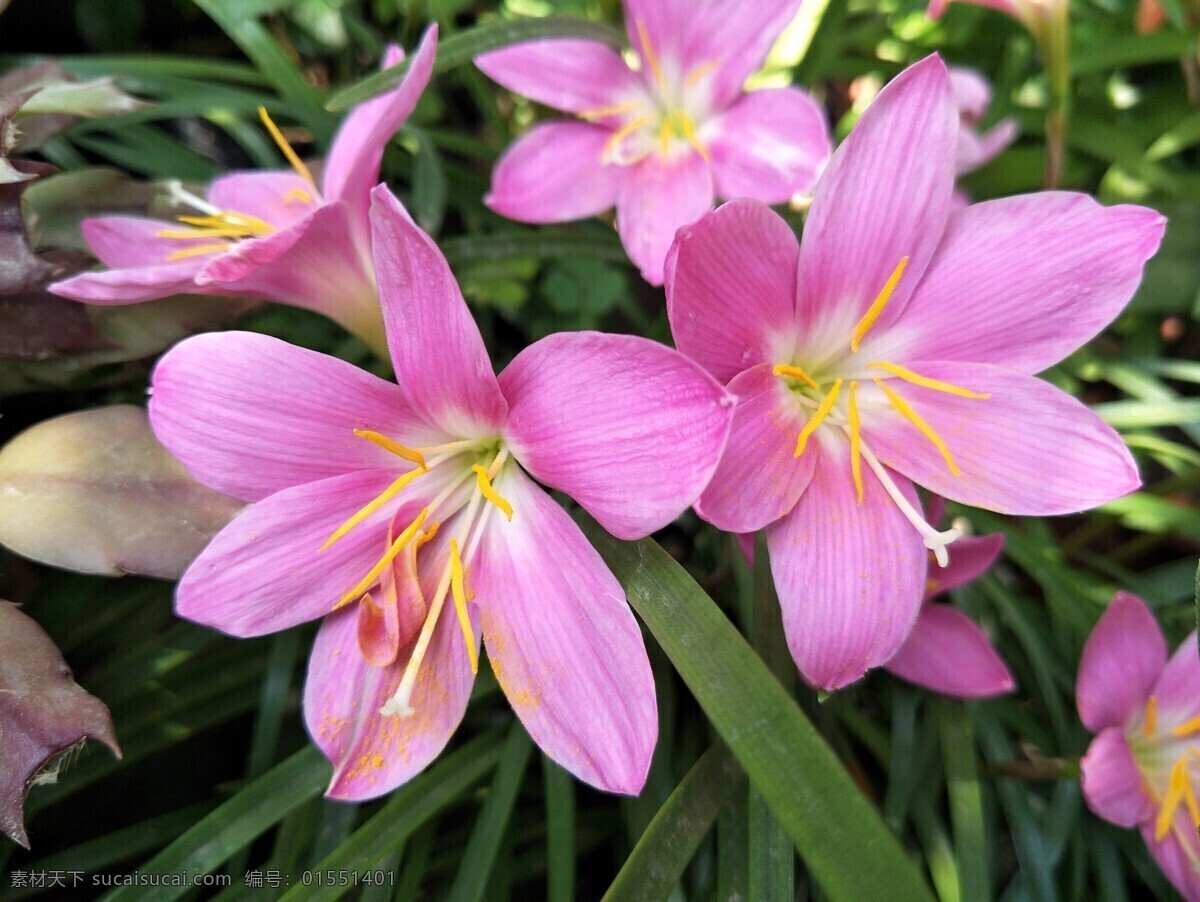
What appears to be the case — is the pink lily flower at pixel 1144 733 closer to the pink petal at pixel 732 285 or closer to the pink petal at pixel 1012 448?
the pink petal at pixel 1012 448

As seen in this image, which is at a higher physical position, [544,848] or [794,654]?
[794,654]

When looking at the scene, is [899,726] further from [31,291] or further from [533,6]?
[533,6]

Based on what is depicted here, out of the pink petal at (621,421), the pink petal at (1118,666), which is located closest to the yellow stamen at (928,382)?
the pink petal at (621,421)

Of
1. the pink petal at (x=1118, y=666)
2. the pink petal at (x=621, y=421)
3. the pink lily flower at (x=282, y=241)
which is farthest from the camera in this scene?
the pink petal at (x=1118, y=666)

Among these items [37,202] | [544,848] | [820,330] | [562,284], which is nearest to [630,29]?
[562,284]

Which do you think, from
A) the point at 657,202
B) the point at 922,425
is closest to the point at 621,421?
the point at 922,425

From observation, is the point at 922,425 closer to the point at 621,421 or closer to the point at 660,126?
the point at 621,421
